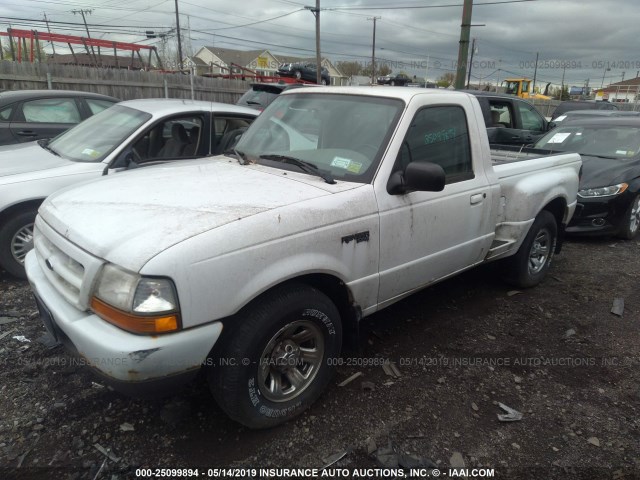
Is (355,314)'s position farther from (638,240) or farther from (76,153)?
(638,240)

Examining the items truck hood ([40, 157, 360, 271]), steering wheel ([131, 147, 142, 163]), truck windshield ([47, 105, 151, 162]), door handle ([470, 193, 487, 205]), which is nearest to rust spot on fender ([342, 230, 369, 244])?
truck hood ([40, 157, 360, 271])

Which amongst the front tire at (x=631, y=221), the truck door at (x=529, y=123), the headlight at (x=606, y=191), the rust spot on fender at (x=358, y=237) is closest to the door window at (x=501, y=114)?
the truck door at (x=529, y=123)

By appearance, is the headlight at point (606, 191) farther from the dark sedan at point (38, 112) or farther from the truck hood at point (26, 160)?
the dark sedan at point (38, 112)

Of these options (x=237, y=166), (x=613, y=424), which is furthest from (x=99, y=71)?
(x=613, y=424)

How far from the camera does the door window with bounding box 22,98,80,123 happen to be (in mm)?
6672

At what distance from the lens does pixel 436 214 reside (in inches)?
128

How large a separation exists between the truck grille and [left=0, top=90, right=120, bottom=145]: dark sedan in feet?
15.7

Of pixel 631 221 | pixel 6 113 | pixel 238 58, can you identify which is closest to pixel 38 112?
pixel 6 113

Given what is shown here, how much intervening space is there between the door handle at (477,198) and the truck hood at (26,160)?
3833mm

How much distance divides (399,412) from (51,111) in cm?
670

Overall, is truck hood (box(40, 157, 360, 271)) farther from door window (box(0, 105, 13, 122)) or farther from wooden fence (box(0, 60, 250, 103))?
wooden fence (box(0, 60, 250, 103))

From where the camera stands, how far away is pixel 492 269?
4867 mm

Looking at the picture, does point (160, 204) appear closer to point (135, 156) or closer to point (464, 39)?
point (135, 156)

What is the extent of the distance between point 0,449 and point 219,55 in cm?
7554
